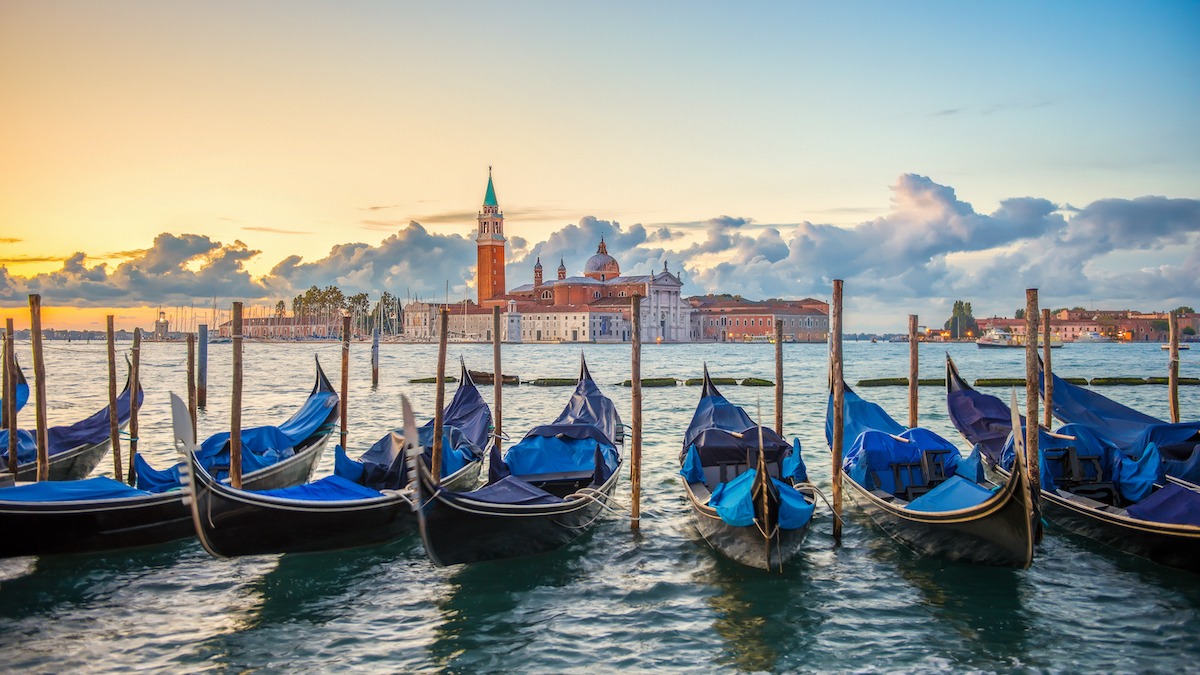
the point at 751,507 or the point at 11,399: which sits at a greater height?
the point at 11,399

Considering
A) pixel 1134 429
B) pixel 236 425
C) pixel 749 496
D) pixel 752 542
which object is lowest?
pixel 752 542

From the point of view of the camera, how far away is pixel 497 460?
19.2 feet

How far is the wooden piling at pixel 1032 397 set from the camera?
5.20 meters

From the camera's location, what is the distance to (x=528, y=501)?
4922mm

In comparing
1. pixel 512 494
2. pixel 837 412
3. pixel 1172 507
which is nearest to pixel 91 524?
pixel 512 494

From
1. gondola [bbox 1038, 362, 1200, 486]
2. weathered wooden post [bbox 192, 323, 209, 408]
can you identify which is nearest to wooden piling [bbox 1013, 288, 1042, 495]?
gondola [bbox 1038, 362, 1200, 486]

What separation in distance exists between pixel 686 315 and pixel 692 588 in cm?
6652

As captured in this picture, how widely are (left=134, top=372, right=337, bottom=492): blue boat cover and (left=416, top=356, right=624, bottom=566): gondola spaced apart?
1702mm

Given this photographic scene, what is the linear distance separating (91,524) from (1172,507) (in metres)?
5.73

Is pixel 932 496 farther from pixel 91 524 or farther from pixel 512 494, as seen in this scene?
pixel 91 524

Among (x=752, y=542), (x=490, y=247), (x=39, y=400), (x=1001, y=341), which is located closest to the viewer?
(x=752, y=542)

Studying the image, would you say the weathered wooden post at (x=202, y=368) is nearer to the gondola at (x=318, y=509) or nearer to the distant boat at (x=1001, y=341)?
the gondola at (x=318, y=509)

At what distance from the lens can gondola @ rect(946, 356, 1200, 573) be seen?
4508 mm

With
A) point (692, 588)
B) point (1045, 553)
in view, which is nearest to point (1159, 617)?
point (1045, 553)
